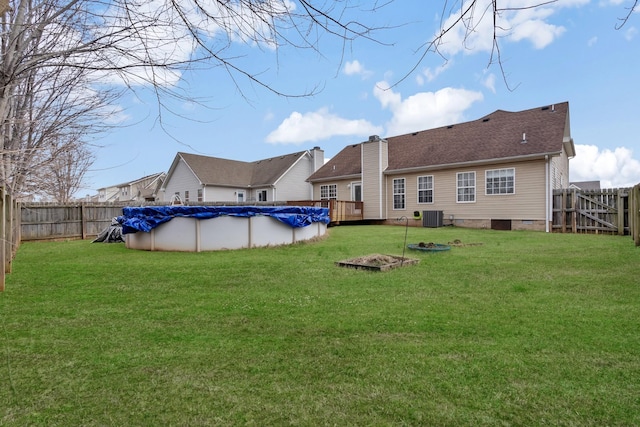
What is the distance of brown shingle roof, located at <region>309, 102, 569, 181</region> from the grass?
997 centimetres

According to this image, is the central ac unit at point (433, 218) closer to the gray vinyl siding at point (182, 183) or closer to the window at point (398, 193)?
the window at point (398, 193)

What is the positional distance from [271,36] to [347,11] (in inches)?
22.6

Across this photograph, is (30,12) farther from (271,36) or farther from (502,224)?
(502,224)

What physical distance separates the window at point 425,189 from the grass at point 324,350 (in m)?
11.7

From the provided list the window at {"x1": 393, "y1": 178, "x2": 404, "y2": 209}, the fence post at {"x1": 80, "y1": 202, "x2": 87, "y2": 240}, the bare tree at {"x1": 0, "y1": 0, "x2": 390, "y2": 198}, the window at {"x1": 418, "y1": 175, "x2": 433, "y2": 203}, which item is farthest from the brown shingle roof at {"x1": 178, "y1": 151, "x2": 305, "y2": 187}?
the bare tree at {"x1": 0, "y1": 0, "x2": 390, "y2": 198}

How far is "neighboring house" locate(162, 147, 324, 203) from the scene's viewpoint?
Answer: 2523 cm

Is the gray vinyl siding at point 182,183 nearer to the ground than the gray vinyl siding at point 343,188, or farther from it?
farther from it

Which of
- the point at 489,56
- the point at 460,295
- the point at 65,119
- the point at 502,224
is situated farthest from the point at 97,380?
the point at 502,224

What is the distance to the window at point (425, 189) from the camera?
17062mm

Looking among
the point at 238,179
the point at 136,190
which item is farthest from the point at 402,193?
the point at 136,190

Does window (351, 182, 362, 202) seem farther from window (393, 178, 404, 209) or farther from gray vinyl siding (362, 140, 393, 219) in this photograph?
window (393, 178, 404, 209)

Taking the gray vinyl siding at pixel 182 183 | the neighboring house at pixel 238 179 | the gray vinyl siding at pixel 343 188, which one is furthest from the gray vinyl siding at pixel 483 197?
the gray vinyl siding at pixel 182 183

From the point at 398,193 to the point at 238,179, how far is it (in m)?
13.7

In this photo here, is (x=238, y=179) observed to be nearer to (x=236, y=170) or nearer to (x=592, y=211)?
(x=236, y=170)
